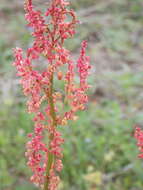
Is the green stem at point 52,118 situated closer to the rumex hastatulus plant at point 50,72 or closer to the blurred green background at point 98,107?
the rumex hastatulus plant at point 50,72

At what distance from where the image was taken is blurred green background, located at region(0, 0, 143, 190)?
13.7 ft

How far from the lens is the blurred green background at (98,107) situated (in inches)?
165

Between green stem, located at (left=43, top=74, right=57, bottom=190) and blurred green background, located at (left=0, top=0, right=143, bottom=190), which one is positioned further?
blurred green background, located at (left=0, top=0, right=143, bottom=190)

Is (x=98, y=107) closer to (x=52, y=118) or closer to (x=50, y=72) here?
(x=52, y=118)

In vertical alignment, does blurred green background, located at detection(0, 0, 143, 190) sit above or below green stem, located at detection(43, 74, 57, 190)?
below

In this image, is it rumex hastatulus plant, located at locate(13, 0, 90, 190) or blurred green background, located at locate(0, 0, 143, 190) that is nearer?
rumex hastatulus plant, located at locate(13, 0, 90, 190)

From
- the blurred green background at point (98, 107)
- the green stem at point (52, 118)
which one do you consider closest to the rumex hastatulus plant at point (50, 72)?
the green stem at point (52, 118)

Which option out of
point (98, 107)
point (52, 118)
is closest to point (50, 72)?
point (52, 118)

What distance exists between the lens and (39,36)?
5.63ft

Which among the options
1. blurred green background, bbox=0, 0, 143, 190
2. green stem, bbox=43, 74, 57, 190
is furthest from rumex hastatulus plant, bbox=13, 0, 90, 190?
blurred green background, bbox=0, 0, 143, 190

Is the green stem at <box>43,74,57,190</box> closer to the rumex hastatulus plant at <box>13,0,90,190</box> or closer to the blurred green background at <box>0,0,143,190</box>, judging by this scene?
the rumex hastatulus plant at <box>13,0,90,190</box>

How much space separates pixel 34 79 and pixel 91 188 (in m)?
2.38

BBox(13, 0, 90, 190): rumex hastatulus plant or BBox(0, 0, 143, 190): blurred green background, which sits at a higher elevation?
BBox(13, 0, 90, 190): rumex hastatulus plant

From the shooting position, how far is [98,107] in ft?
17.3
